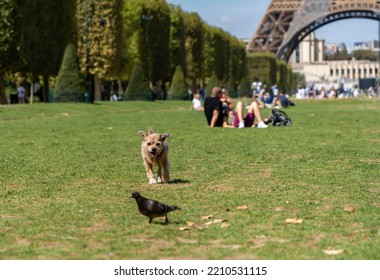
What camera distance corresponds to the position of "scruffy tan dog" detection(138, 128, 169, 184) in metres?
9.73

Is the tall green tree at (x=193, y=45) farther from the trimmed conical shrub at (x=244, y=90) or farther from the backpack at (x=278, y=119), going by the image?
the backpack at (x=278, y=119)

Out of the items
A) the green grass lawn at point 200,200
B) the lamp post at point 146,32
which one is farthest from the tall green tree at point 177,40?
the green grass lawn at point 200,200

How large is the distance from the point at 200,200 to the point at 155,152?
107cm

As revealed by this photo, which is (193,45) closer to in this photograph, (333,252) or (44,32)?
(44,32)

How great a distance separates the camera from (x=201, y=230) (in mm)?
7105

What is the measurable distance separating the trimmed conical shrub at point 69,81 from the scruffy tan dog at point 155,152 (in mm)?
32785

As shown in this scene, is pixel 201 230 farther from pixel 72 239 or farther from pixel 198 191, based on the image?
pixel 198 191

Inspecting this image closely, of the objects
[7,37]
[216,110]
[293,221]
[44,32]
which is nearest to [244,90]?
[44,32]

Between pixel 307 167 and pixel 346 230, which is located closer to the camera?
pixel 346 230

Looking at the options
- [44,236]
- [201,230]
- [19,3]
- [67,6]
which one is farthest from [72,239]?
[67,6]

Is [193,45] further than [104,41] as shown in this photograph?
Yes

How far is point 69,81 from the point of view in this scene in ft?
143

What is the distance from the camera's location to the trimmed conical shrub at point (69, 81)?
42.5m
